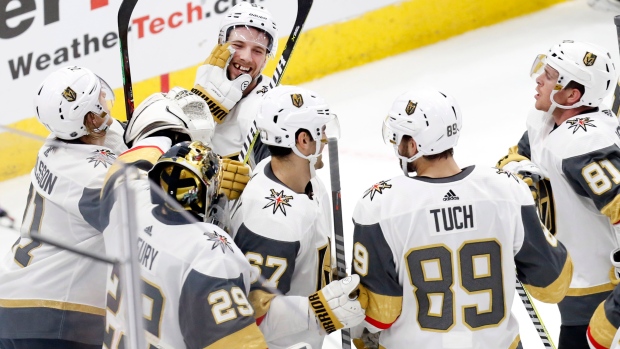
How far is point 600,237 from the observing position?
Answer: 344 centimetres

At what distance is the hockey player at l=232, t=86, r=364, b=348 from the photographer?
110 inches

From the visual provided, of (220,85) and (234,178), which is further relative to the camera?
(220,85)

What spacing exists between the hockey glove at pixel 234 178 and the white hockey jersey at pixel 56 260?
1.07ft

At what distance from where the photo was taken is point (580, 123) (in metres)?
3.36

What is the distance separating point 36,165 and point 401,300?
3.47 ft

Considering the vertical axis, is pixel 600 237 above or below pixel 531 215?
below

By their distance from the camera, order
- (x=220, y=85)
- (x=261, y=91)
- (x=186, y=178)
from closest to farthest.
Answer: (x=186, y=178), (x=220, y=85), (x=261, y=91)

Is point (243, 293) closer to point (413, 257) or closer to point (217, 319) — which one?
point (217, 319)

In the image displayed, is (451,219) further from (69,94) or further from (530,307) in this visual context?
(69,94)

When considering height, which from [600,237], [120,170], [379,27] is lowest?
[379,27]

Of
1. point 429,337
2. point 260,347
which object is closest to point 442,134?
point 429,337

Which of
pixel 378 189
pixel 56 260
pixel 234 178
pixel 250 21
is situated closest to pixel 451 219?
pixel 378 189

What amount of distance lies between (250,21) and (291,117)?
103 cm

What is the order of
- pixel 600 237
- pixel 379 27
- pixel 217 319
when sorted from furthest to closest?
1. pixel 379 27
2. pixel 600 237
3. pixel 217 319
